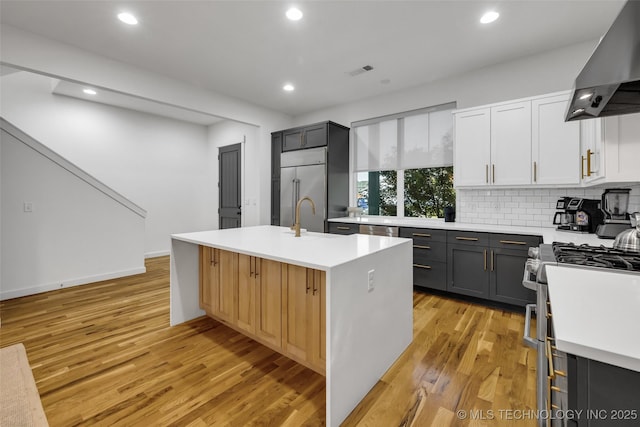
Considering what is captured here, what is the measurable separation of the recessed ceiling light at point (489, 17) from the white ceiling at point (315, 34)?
0.16 feet

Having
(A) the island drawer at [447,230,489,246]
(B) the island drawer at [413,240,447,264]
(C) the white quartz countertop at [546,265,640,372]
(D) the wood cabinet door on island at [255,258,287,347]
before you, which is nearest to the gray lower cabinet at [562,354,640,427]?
(C) the white quartz countertop at [546,265,640,372]

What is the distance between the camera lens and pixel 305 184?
486 centimetres

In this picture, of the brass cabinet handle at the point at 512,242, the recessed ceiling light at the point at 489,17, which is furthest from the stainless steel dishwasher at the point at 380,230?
the recessed ceiling light at the point at 489,17

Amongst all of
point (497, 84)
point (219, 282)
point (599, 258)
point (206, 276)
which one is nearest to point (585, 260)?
point (599, 258)

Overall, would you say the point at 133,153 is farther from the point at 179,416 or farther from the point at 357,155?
the point at 179,416

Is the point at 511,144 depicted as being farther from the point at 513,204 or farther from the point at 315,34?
the point at 315,34

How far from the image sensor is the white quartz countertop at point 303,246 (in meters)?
1.66

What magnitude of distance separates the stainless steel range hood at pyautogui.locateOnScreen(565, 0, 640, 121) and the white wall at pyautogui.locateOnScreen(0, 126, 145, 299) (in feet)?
18.0

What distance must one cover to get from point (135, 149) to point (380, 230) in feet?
16.9

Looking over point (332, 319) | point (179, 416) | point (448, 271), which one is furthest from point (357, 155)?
point (179, 416)

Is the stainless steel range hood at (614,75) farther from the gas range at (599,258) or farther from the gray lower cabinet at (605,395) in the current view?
the gray lower cabinet at (605,395)

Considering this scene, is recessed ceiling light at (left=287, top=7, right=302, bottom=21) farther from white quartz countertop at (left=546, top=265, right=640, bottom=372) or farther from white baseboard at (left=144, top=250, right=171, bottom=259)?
white baseboard at (left=144, top=250, right=171, bottom=259)

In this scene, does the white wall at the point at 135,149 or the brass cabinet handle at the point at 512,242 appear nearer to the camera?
the brass cabinet handle at the point at 512,242

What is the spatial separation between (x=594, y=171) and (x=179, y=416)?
344 centimetres
